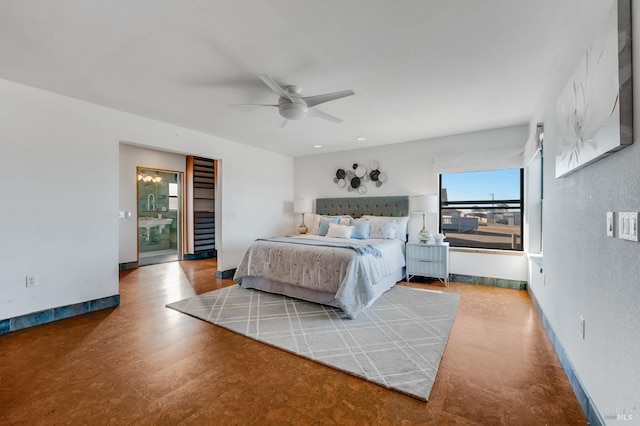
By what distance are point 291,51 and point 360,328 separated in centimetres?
263

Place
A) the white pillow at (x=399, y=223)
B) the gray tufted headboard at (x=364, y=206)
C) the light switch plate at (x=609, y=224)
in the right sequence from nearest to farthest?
the light switch plate at (x=609, y=224) → the white pillow at (x=399, y=223) → the gray tufted headboard at (x=364, y=206)

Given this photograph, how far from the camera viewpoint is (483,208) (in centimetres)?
454

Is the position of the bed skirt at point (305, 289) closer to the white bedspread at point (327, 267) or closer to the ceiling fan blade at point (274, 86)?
the white bedspread at point (327, 267)

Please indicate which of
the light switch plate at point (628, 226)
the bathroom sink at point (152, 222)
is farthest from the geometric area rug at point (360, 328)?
→ the bathroom sink at point (152, 222)

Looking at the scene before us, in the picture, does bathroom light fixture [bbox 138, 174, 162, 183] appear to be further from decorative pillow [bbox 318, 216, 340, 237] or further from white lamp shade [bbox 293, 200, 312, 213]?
decorative pillow [bbox 318, 216, 340, 237]

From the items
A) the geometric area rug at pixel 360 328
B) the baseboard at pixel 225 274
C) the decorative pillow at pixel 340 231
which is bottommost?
the geometric area rug at pixel 360 328

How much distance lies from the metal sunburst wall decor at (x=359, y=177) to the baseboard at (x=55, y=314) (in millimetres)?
4233

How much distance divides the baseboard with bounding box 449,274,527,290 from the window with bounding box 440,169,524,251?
20.8 inches

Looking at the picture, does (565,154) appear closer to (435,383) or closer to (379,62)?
(379,62)

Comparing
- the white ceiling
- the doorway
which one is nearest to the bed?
the white ceiling

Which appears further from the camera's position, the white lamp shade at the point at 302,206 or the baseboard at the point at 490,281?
the white lamp shade at the point at 302,206

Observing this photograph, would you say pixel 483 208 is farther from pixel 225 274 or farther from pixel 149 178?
pixel 149 178

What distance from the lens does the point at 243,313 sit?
315cm

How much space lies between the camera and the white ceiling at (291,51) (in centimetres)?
176
